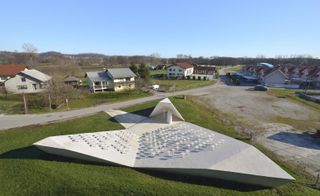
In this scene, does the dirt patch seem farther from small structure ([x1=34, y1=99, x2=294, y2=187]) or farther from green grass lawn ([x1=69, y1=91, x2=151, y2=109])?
green grass lawn ([x1=69, y1=91, x2=151, y2=109])

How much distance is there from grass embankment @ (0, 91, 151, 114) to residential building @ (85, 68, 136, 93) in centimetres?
363

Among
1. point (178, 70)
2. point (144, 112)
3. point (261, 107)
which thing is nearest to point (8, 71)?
point (144, 112)

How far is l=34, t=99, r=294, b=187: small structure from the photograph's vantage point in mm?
12422

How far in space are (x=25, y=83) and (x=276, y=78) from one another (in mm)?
68562

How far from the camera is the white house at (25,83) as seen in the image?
3981 cm

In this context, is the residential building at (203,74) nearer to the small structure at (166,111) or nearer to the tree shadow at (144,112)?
the tree shadow at (144,112)

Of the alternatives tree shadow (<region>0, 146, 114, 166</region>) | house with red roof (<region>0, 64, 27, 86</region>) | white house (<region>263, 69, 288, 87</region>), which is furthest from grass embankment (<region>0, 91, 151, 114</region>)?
white house (<region>263, 69, 288, 87</region>)

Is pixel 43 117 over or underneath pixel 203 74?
underneath

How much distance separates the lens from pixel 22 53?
93.6m

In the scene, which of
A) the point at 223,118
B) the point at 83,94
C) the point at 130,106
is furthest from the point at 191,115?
the point at 83,94

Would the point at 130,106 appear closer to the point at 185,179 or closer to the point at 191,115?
the point at 191,115

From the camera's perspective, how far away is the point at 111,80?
44.5 metres

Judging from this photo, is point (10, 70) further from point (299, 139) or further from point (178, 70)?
point (299, 139)

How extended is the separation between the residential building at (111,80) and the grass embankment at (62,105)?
363 centimetres
